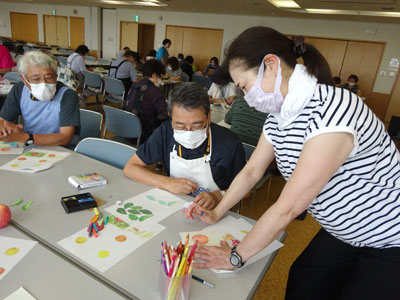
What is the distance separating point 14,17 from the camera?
15516 millimetres

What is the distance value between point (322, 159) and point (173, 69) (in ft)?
20.4

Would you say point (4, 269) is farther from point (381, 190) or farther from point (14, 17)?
point (14, 17)

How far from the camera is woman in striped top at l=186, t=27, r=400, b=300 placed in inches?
31.7

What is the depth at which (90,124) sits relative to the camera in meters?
2.50

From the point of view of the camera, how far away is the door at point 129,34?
12.1 metres

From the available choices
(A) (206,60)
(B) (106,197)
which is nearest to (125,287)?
(B) (106,197)

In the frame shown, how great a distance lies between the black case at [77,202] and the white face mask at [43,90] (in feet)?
3.45

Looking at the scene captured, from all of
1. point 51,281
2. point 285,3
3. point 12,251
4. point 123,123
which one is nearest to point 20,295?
point 51,281

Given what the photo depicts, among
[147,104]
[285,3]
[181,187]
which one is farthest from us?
[285,3]

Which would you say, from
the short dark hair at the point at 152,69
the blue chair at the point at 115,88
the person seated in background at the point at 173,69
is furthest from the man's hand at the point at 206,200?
the person seated in background at the point at 173,69

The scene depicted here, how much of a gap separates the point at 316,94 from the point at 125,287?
0.82 metres

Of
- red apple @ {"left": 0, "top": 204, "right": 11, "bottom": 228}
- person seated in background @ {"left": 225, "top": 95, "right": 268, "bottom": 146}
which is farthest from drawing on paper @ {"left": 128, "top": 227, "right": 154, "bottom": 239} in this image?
person seated in background @ {"left": 225, "top": 95, "right": 268, "bottom": 146}

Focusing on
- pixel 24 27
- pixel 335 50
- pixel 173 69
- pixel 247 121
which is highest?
pixel 335 50

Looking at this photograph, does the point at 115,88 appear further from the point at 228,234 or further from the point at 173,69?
the point at 228,234
